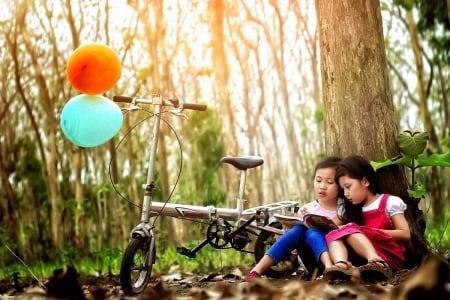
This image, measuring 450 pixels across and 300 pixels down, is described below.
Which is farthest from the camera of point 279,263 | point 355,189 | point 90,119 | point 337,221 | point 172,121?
point 172,121

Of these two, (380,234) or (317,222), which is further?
(317,222)

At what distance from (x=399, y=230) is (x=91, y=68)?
2.34 meters

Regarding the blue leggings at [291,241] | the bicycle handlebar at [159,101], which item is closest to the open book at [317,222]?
the blue leggings at [291,241]

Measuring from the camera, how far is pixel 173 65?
60.6 feet

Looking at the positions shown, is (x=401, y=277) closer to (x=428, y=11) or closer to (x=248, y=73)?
(x=428, y=11)

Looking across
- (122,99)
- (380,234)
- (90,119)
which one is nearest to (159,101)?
(122,99)

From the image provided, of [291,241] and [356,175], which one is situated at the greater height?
[356,175]

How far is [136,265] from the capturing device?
4277 millimetres

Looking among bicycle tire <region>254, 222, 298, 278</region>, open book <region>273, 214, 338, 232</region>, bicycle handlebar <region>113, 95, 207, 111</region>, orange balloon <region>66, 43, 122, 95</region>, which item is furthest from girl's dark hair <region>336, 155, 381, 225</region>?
orange balloon <region>66, 43, 122, 95</region>

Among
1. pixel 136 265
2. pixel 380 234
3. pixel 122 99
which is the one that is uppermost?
pixel 122 99

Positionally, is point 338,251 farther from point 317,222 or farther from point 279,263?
point 279,263

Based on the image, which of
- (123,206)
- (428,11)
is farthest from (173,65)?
(428,11)

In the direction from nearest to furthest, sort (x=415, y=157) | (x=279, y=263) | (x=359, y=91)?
(x=415, y=157), (x=359, y=91), (x=279, y=263)

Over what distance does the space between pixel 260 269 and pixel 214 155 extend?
16.2 metres
